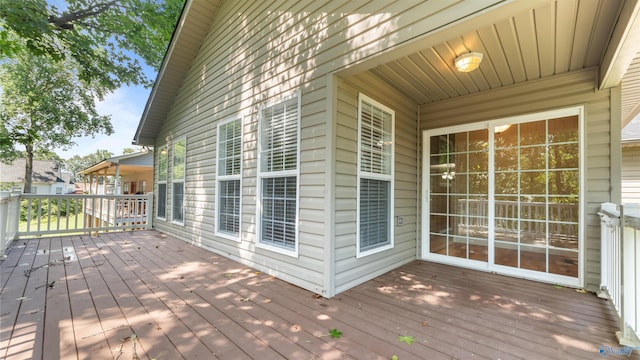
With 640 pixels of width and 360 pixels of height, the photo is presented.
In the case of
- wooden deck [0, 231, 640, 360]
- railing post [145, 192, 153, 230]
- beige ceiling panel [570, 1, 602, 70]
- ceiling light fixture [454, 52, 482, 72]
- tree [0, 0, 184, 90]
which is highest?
tree [0, 0, 184, 90]

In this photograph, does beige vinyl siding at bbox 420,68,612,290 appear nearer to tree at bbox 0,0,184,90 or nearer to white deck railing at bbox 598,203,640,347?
white deck railing at bbox 598,203,640,347

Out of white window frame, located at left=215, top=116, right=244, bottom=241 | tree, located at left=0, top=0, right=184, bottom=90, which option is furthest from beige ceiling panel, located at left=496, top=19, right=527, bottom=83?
tree, located at left=0, top=0, right=184, bottom=90

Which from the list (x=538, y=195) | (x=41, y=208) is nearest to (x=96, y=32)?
(x=41, y=208)

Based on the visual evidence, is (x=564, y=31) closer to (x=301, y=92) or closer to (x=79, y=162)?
(x=301, y=92)

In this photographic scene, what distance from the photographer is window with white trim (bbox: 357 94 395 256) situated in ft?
10.8

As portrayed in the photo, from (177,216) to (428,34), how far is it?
20.6ft

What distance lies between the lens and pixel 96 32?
8133mm

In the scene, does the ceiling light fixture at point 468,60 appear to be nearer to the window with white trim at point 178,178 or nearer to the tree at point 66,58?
the window with white trim at point 178,178

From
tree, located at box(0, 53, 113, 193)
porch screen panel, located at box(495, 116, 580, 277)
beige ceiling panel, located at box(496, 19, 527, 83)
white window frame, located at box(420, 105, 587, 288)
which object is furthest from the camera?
tree, located at box(0, 53, 113, 193)

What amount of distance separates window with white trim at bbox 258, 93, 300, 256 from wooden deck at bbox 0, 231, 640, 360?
21.8 inches

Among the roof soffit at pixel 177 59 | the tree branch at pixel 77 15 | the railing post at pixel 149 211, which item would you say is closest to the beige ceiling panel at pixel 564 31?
the roof soffit at pixel 177 59

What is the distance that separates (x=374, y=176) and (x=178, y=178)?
4929mm

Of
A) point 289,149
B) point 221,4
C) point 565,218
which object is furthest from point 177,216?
point 565,218

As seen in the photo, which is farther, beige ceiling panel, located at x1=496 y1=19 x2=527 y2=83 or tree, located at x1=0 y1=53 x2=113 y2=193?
tree, located at x1=0 y1=53 x2=113 y2=193
